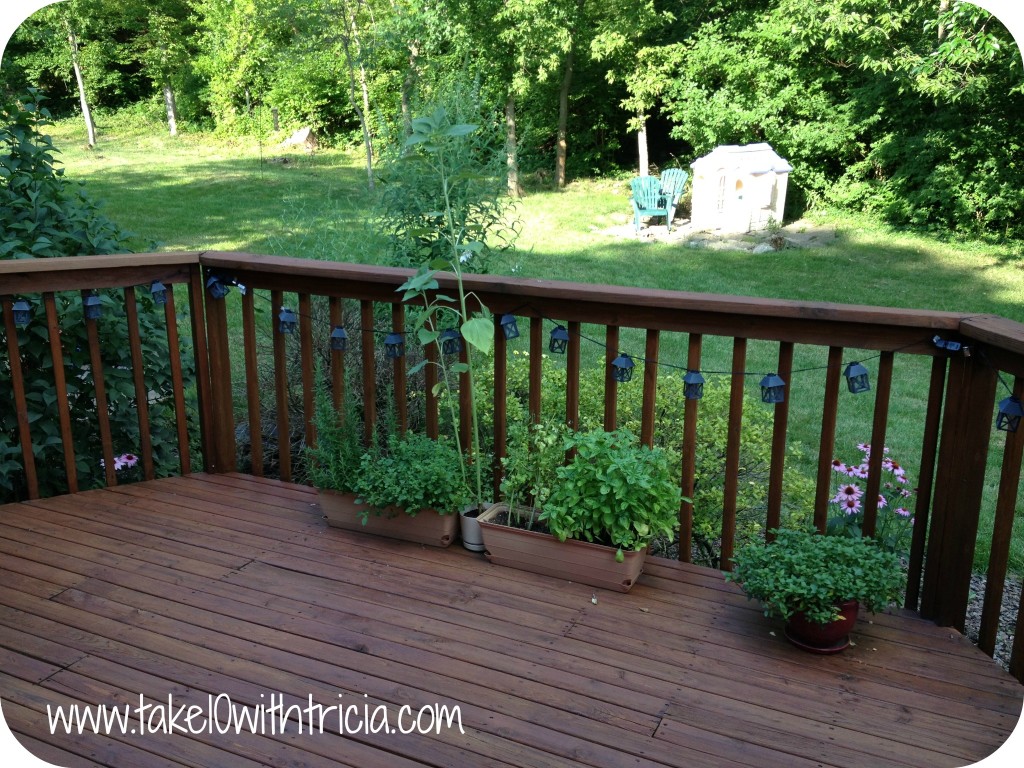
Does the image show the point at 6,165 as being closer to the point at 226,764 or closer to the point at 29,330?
the point at 29,330

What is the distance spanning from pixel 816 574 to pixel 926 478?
19.2 inches

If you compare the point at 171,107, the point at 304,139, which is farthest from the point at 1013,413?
the point at 171,107

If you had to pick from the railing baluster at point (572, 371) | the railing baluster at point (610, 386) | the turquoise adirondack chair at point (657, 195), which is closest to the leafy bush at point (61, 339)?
the railing baluster at point (572, 371)

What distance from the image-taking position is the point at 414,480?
275 centimetres

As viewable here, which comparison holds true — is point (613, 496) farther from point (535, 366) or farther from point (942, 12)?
point (942, 12)

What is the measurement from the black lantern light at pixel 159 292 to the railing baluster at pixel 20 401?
17.5 inches

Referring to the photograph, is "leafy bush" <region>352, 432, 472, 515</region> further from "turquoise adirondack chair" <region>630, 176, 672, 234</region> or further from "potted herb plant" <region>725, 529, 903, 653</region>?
"turquoise adirondack chair" <region>630, 176, 672, 234</region>

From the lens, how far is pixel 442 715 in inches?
78.6

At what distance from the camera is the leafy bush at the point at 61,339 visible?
3299 mm

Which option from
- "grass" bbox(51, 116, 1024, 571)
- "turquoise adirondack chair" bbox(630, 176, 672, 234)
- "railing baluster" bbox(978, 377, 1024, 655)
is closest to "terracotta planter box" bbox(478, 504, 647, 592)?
"railing baluster" bbox(978, 377, 1024, 655)

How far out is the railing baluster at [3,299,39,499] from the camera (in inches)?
118

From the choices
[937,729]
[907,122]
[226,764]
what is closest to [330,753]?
[226,764]

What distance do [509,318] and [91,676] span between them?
1.49 meters

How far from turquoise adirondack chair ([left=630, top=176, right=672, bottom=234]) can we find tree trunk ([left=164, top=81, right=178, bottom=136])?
413 inches
